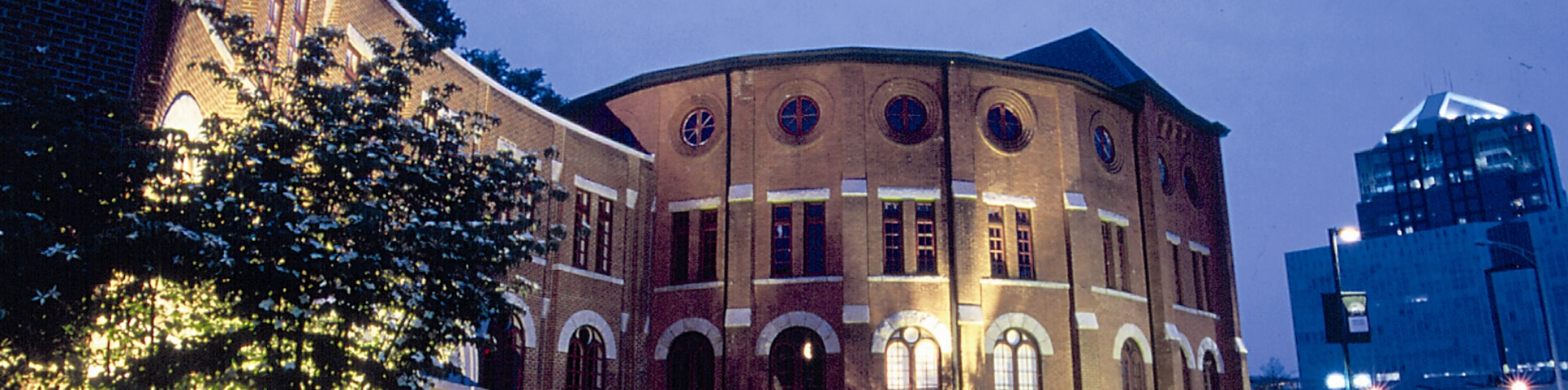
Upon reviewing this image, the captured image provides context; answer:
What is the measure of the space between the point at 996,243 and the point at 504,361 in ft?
35.9

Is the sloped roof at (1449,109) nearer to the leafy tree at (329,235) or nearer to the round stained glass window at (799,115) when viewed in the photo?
the round stained glass window at (799,115)

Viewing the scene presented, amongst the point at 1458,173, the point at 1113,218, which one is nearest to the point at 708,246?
the point at 1113,218

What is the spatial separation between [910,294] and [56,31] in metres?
17.2

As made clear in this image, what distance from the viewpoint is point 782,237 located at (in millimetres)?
25312

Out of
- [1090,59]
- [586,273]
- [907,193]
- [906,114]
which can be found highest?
[1090,59]

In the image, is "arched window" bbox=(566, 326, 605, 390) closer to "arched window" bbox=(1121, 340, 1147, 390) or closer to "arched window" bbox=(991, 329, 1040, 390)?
"arched window" bbox=(991, 329, 1040, 390)

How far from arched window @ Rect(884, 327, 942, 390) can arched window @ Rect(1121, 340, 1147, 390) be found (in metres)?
5.32

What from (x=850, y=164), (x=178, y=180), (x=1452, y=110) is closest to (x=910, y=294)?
(x=850, y=164)

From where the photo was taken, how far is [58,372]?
886 centimetres

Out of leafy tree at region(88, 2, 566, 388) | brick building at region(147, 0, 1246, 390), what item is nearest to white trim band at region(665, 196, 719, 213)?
brick building at region(147, 0, 1246, 390)

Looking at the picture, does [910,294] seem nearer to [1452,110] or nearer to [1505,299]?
[1505,299]

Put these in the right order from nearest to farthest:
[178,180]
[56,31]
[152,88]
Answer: [178,180] < [56,31] < [152,88]

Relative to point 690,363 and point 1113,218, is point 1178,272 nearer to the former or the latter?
point 1113,218

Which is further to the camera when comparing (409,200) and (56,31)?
(409,200)
